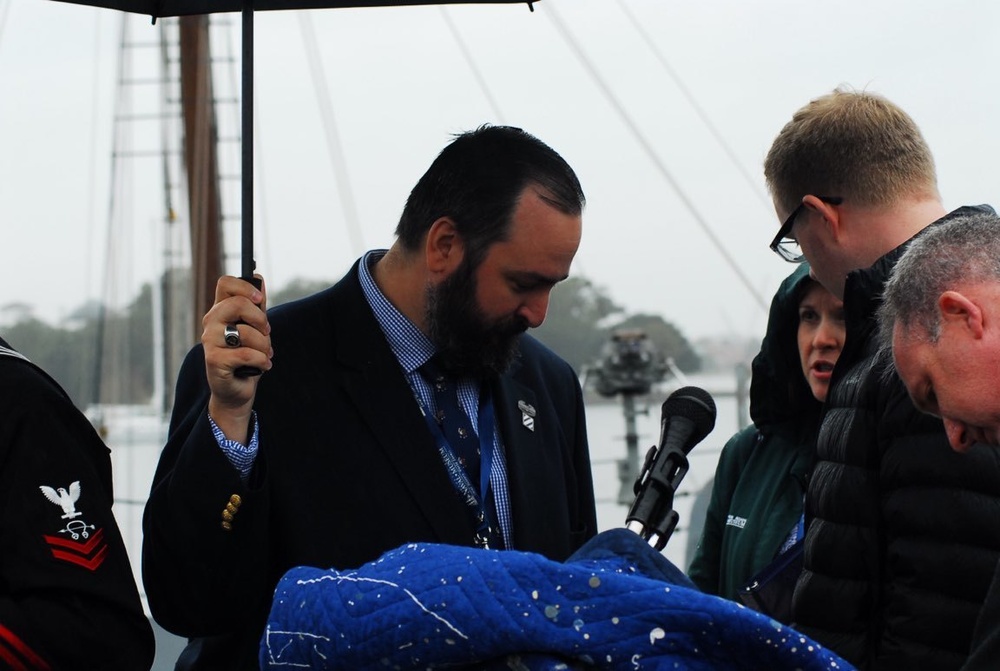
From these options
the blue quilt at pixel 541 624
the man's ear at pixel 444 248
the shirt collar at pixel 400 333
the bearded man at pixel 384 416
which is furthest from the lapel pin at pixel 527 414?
the blue quilt at pixel 541 624

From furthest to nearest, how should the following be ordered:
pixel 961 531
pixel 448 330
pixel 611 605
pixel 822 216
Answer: pixel 448 330, pixel 822 216, pixel 961 531, pixel 611 605

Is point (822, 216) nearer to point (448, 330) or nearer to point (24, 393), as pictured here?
point (448, 330)

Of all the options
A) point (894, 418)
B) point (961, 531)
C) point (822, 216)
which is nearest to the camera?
point (961, 531)

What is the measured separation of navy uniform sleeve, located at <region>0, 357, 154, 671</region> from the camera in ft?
7.16

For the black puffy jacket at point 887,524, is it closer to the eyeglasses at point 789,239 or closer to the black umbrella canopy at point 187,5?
the eyeglasses at point 789,239

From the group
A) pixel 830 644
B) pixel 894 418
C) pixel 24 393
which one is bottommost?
pixel 830 644

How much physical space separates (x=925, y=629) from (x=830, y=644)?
0.21m

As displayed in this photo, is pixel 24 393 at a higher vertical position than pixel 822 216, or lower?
lower

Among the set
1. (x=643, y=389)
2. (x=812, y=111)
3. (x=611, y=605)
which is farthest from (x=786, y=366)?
(x=643, y=389)

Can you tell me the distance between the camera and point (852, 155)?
2549mm

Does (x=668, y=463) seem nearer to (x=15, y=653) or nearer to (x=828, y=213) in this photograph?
(x=828, y=213)

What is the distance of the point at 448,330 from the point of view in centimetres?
276

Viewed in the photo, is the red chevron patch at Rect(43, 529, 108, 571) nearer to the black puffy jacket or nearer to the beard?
the beard

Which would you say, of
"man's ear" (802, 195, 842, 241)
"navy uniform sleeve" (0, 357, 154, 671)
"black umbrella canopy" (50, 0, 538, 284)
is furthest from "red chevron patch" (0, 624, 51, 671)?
"man's ear" (802, 195, 842, 241)
